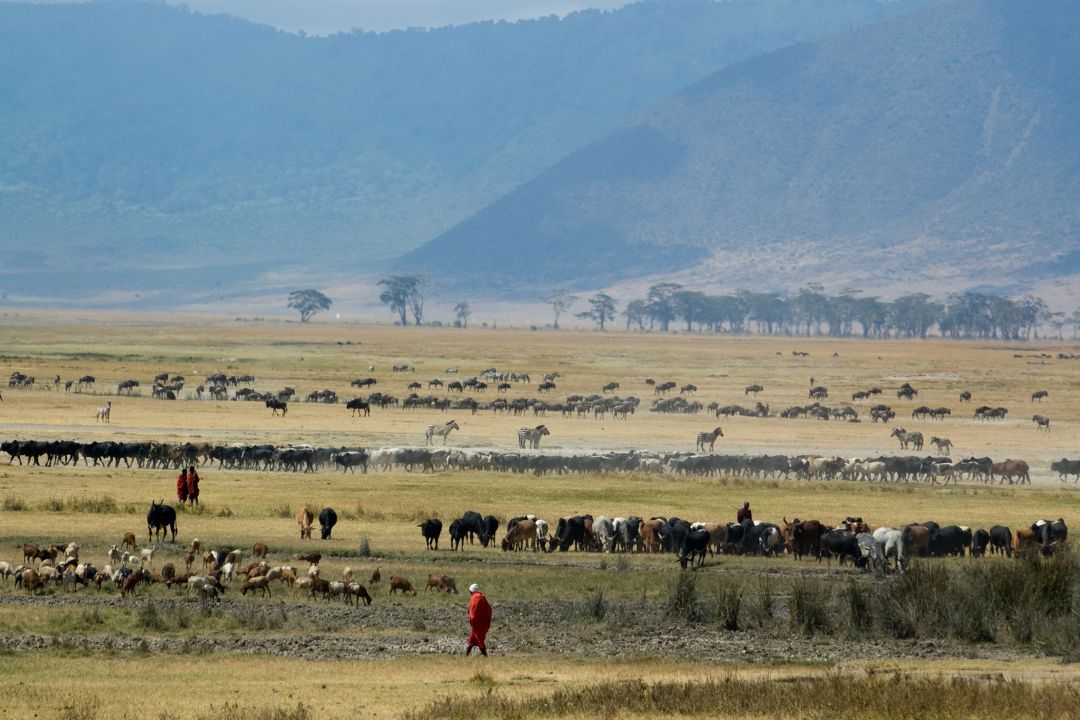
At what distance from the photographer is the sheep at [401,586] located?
27547 millimetres

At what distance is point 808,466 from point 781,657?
1102 inches

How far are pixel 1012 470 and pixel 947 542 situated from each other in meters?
18.8

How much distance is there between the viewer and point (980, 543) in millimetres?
33594

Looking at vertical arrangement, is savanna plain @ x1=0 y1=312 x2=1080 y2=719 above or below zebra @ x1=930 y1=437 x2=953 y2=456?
below

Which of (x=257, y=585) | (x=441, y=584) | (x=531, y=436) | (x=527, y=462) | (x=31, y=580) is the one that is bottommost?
(x=441, y=584)

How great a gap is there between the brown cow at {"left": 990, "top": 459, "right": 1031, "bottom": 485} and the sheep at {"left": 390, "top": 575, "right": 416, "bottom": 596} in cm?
2864

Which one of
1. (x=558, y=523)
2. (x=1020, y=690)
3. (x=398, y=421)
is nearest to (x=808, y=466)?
(x=558, y=523)

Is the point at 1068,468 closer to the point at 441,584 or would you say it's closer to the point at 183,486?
the point at 183,486

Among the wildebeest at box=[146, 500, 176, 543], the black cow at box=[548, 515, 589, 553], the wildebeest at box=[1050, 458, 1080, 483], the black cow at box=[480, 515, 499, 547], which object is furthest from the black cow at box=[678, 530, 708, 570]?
the wildebeest at box=[1050, 458, 1080, 483]

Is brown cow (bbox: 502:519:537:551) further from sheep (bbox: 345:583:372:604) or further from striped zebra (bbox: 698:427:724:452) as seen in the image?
striped zebra (bbox: 698:427:724:452)

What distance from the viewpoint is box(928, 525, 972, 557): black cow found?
109ft

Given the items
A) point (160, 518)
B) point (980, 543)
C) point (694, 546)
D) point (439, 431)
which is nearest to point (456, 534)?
point (694, 546)

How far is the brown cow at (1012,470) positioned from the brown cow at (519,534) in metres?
22.3

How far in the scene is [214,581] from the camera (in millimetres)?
26938
